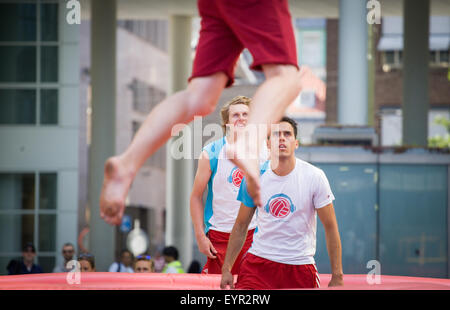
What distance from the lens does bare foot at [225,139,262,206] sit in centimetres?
288

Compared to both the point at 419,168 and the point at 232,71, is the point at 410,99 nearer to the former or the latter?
the point at 419,168

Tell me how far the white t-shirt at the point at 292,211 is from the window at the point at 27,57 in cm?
1327

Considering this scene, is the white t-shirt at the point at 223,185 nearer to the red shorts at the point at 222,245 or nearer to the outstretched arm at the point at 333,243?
the red shorts at the point at 222,245

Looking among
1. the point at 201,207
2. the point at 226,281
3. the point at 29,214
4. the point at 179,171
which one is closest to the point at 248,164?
the point at 226,281

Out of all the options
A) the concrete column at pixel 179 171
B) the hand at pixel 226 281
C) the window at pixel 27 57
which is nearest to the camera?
the hand at pixel 226 281

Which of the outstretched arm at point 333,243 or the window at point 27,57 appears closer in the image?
the outstretched arm at point 333,243

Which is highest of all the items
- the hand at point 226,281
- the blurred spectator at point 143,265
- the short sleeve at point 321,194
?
the short sleeve at point 321,194

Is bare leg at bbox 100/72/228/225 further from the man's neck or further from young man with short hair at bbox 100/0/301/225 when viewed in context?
the man's neck

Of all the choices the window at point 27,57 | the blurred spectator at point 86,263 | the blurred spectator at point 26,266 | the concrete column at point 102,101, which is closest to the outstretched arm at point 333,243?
the blurred spectator at point 86,263

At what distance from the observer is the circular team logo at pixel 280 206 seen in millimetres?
4816

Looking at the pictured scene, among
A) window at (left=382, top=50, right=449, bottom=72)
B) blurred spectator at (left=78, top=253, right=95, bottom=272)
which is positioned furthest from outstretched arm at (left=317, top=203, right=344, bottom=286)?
window at (left=382, top=50, right=449, bottom=72)

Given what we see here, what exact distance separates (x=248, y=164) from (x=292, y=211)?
77.9 inches

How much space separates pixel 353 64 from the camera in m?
16.5
